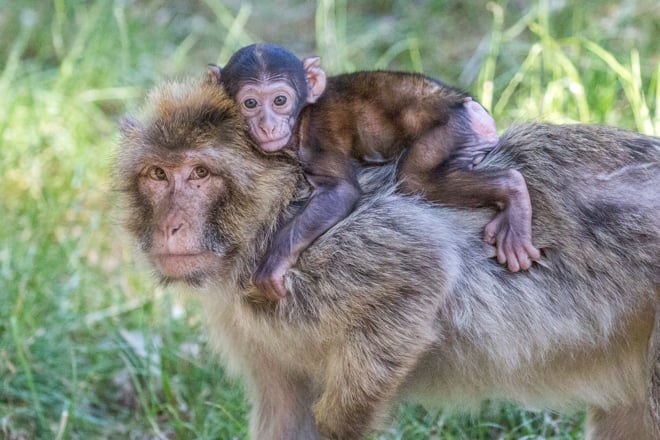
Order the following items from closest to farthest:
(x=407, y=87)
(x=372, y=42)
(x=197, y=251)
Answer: (x=197, y=251) < (x=407, y=87) < (x=372, y=42)

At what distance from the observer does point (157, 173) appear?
12.6ft

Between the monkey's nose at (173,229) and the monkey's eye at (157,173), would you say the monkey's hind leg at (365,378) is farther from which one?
the monkey's eye at (157,173)

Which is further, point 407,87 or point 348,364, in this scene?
point 407,87

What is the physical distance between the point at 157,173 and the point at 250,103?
0.40m

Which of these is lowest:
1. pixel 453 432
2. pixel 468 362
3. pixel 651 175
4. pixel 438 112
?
pixel 453 432

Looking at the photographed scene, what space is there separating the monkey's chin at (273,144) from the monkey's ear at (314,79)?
0.77ft

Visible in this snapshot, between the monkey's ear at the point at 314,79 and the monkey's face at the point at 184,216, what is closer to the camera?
the monkey's face at the point at 184,216

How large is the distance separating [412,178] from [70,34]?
194 inches

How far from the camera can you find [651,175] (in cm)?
390

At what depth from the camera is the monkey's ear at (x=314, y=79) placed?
4.06 metres

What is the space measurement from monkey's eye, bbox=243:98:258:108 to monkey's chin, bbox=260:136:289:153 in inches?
5.3

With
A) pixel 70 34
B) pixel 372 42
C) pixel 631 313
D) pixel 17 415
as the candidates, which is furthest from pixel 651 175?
pixel 70 34

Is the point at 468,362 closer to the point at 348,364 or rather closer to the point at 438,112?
the point at 348,364

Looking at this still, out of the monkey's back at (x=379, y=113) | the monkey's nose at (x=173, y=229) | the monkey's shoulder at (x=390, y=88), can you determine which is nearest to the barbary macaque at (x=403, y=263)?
the monkey's nose at (x=173, y=229)
